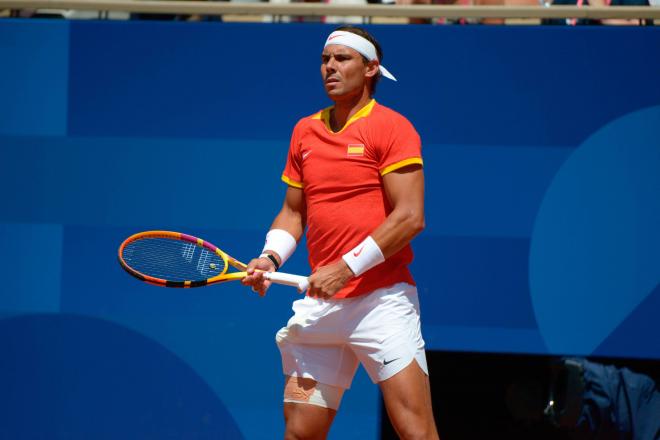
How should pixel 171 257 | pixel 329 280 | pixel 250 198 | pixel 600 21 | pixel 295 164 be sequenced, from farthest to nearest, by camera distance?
pixel 600 21, pixel 250 198, pixel 171 257, pixel 295 164, pixel 329 280

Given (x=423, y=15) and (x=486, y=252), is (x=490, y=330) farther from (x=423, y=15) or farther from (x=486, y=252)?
(x=423, y=15)

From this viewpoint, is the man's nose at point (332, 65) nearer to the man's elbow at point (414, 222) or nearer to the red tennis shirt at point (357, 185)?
the red tennis shirt at point (357, 185)

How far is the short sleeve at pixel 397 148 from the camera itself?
3832 millimetres

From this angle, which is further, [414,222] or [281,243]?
[281,243]

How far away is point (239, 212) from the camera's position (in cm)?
526

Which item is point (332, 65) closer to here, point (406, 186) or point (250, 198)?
point (406, 186)

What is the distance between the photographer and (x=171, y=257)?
4410mm

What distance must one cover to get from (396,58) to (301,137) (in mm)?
1269

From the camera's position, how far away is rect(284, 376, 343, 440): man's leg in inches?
154

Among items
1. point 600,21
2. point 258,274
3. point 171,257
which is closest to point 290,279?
point 258,274

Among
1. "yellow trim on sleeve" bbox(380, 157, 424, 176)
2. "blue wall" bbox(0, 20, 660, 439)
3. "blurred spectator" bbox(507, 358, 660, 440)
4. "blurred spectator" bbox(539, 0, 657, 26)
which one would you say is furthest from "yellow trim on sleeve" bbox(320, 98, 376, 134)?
"blurred spectator" bbox(507, 358, 660, 440)

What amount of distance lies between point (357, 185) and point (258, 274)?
53cm

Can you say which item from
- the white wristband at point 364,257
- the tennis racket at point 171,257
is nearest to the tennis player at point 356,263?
the white wristband at point 364,257

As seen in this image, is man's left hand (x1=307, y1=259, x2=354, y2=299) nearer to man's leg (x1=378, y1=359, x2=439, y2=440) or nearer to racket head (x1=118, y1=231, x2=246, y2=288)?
man's leg (x1=378, y1=359, x2=439, y2=440)
